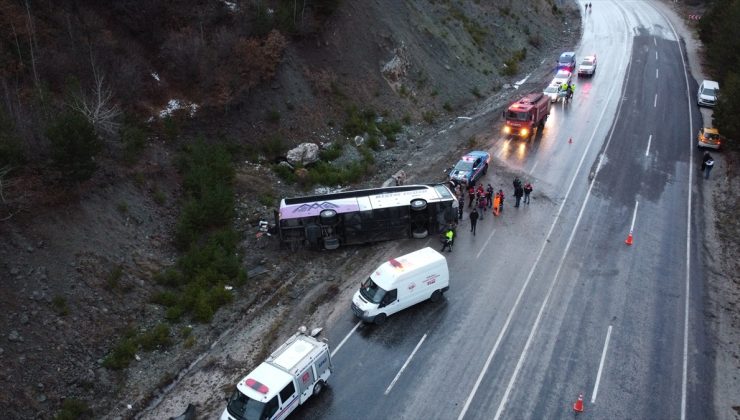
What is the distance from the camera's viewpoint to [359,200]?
2539 centimetres

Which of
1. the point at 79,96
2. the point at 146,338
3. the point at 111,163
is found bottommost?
the point at 146,338

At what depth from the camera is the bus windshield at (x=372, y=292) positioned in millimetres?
20212

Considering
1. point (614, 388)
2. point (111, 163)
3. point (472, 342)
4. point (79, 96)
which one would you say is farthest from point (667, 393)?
point (79, 96)

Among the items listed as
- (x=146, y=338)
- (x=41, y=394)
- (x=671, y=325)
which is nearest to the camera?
(x=41, y=394)

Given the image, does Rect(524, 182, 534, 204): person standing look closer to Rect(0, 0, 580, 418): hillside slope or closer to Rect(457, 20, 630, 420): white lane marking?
Rect(457, 20, 630, 420): white lane marking

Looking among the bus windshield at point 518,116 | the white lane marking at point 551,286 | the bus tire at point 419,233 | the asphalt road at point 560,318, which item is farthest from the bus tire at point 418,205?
the bus windshield at point 518,116

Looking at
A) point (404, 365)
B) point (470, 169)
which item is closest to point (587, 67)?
point (470, 169)

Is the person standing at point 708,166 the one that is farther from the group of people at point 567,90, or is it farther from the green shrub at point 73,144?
the green shrub at point 73,144

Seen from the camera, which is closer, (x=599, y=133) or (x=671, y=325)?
(x=671, y=325)

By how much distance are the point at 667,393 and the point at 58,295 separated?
20.8 meters

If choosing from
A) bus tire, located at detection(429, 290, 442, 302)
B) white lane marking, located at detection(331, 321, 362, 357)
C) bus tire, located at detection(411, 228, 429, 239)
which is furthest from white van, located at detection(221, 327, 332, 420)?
bus tire, located at detection(411, 228, 429, 239)

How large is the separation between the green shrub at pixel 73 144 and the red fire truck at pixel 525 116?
85.6 ft

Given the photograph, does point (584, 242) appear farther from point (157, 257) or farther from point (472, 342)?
point (157, 257)

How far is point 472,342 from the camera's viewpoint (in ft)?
64.3
